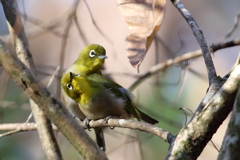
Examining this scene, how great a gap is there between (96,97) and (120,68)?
989 mm

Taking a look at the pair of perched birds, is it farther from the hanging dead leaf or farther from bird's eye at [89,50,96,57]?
the hanging dead leaf

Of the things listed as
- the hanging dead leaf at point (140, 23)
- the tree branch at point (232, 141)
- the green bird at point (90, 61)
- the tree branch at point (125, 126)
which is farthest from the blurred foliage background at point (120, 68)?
the tree branch at point (232, 141)

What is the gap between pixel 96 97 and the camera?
2.40 meters

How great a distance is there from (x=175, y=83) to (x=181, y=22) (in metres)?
1.40

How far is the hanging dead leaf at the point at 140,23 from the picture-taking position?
6.04ft

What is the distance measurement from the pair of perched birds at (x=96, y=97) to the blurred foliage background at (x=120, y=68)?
26cm

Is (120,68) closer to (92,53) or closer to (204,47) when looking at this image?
(92,53)

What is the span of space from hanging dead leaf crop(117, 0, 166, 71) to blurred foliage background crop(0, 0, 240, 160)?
33.2 inches

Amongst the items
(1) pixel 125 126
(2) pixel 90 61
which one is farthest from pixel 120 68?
(1) pixel 125 126

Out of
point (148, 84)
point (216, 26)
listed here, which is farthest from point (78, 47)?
point (216, 26)

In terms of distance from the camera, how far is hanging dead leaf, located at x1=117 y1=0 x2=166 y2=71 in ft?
6.04

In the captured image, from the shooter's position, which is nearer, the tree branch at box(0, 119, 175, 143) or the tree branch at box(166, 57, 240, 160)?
the tree branch at box(166, 57, 240, 160)

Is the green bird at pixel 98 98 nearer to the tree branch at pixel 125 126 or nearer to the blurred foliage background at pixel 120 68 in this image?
the tree branch at pixel 125 126

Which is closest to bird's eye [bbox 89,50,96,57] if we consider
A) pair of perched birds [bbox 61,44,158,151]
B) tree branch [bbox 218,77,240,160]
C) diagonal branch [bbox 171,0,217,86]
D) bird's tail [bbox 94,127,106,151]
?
pair of perched birds [bbox 61,44,158,151]
